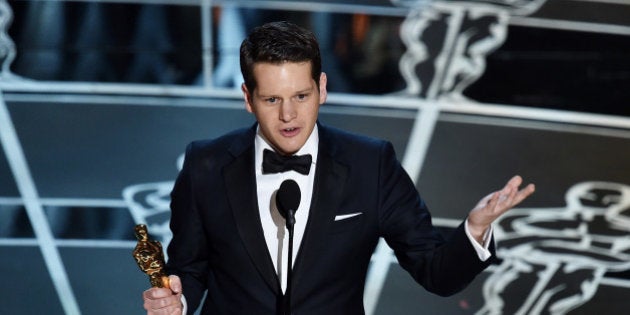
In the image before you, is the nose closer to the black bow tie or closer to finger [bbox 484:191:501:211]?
the black bow tie

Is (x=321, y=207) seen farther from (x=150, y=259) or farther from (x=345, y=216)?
(x=150, y=259)

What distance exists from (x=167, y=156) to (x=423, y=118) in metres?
1.44

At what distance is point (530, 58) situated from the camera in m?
7.11

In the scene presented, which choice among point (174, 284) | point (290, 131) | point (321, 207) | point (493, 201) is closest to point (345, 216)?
point (321, 207)

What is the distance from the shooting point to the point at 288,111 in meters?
2.58

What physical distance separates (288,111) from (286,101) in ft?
0.08

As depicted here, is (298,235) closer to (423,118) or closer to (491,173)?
(491,173)

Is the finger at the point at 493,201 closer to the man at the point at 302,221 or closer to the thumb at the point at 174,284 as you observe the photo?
the man at the point at 302,221

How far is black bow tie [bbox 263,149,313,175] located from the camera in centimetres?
278

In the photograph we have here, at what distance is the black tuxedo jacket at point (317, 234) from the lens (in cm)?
275

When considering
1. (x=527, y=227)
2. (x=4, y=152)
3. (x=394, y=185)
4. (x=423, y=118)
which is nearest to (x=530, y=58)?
(x=423, y=118)

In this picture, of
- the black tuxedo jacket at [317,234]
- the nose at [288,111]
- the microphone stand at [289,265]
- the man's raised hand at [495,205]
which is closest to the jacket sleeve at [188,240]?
the black tuxedo jacket at [317,234]

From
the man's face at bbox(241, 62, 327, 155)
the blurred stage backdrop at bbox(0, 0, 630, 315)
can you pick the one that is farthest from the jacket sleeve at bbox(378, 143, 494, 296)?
the blurred stage backdrop at bbox(0, 0, 630, 315)

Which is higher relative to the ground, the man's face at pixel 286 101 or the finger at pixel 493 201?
the man's face at pixel 286 101
